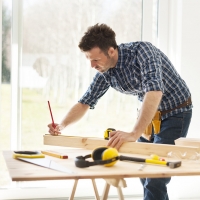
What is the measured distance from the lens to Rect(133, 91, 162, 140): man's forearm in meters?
2.33

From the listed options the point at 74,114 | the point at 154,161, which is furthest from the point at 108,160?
the point at 74,114

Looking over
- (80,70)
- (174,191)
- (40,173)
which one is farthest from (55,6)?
(40,173)

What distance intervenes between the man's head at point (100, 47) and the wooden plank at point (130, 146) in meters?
0.50

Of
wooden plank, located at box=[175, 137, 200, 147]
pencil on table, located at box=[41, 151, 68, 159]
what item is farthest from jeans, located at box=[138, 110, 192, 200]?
A: pencil on table, located at box=[41, 151, 68, 159]

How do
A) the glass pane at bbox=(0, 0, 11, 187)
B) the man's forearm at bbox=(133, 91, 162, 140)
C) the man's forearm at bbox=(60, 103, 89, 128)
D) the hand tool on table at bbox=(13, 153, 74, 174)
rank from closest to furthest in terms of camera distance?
the hand tool on table at bbox=(13, 153, 74, 174) → the man's forearm at bbox=(133, 91, 162, 140) → the man's forearm at bbox=(60, 103, 89, 128) → the glass pane at bbox=(0, 0, 11, 187)

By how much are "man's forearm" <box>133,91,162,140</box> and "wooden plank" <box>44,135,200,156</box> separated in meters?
0.10

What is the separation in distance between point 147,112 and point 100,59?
1.59 ft

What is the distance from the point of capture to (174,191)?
4094 mm

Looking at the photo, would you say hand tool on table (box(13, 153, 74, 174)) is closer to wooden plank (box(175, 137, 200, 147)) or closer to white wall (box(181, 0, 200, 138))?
wooden plank (box(175, 137, 200, 147))

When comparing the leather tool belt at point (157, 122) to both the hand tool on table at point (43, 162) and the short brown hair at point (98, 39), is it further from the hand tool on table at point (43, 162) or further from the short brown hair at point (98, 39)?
the hand tool on table at point (43, 162)

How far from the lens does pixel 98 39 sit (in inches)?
105

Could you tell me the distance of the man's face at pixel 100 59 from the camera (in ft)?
8.69

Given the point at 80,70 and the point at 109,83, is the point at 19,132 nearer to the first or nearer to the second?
the point at 80,70

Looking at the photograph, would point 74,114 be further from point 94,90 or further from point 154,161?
Result: point 154,161
